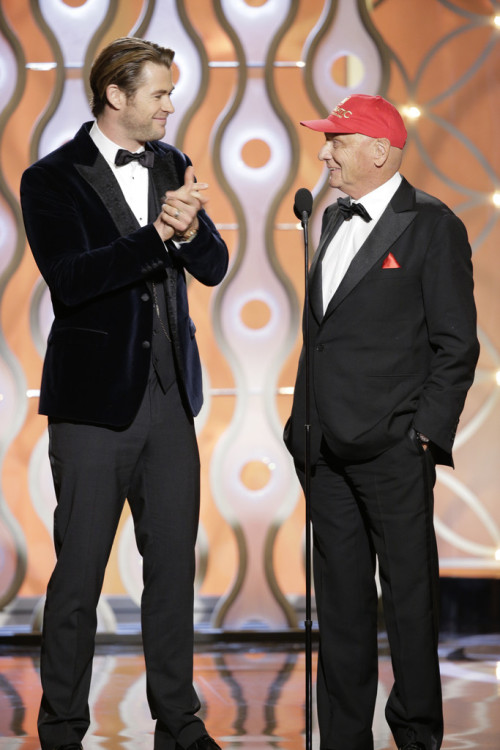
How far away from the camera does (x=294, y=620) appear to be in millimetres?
3865

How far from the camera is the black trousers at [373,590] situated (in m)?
2.38

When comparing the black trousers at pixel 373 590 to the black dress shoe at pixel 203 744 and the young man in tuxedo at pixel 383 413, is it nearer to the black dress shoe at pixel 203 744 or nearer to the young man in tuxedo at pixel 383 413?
the young man in tuxedo at pixel 383 413

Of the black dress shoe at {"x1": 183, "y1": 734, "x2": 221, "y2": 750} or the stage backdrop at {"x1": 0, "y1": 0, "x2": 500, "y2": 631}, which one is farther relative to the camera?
the stage backdrop at {"x1": 0, "y1": 0, "x2": 500, "y2": 631}

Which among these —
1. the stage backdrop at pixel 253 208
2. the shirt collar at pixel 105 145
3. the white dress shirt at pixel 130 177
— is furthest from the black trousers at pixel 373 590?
the stage backdrop at pixel 253 208

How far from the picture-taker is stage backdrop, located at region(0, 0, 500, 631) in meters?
3.82

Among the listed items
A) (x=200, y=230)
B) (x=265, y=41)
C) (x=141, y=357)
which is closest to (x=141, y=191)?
(x=200, y=230)

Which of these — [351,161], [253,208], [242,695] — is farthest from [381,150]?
[242,695]

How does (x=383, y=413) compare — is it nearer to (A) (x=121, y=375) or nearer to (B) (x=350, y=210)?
(B) (x=350, y=210)

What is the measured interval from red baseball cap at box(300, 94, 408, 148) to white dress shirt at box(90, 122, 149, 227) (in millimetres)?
440

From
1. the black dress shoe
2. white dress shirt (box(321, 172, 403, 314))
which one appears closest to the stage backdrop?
white dress shirt (box(321, 172, 403, 314))

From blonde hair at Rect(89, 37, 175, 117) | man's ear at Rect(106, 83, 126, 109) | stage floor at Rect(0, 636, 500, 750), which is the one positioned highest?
blonde hair at Rect(89, 37, 175, 117)

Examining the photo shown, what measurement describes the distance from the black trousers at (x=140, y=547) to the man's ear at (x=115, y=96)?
688 millimetres

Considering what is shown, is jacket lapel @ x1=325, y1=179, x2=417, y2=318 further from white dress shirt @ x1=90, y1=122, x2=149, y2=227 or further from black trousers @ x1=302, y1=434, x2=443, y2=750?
white dress shirt @ x1=90, y1=122, x2=149, y2=227

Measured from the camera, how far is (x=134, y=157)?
2486mm
